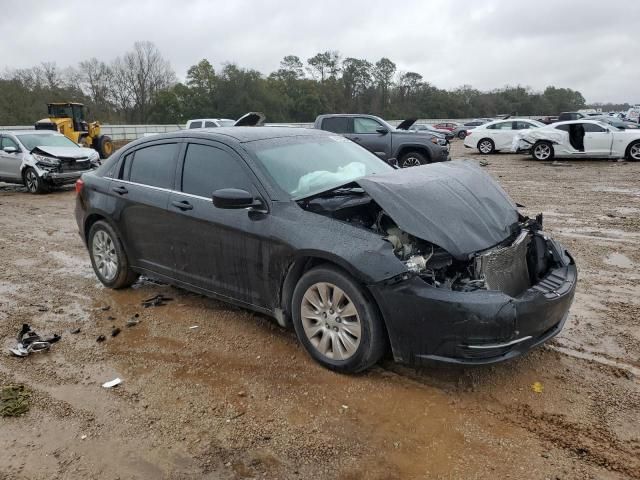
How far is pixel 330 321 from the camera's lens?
3.48 m

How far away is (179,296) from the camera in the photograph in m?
5.20

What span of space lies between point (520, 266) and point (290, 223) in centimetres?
169

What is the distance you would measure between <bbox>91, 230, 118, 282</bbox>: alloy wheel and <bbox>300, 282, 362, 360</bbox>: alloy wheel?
8.61ft

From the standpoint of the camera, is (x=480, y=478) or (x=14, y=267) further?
(x=14, y=267)

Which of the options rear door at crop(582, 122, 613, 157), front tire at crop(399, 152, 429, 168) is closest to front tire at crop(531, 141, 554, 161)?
rear door at crop(582, 122, 613, 157)

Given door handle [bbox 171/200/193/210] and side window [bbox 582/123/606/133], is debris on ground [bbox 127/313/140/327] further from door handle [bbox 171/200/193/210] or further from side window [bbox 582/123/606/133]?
side window [bbox 582/123/606/133]

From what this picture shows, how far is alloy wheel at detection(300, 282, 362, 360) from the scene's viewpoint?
3.37 meters

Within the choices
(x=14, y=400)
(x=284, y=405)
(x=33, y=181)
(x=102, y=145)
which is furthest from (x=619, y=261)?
(x=102, y=145)

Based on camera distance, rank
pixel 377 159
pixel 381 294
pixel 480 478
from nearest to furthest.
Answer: pixel 480 478
pixel 381 294
pixel 377 159

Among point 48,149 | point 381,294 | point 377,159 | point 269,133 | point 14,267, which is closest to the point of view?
point 381,294

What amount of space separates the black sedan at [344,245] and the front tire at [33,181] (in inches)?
393

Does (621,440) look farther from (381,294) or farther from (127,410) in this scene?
(127,410)

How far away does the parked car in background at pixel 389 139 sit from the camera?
1391 cm

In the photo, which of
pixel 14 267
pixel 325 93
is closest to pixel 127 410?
pixel 14 267
